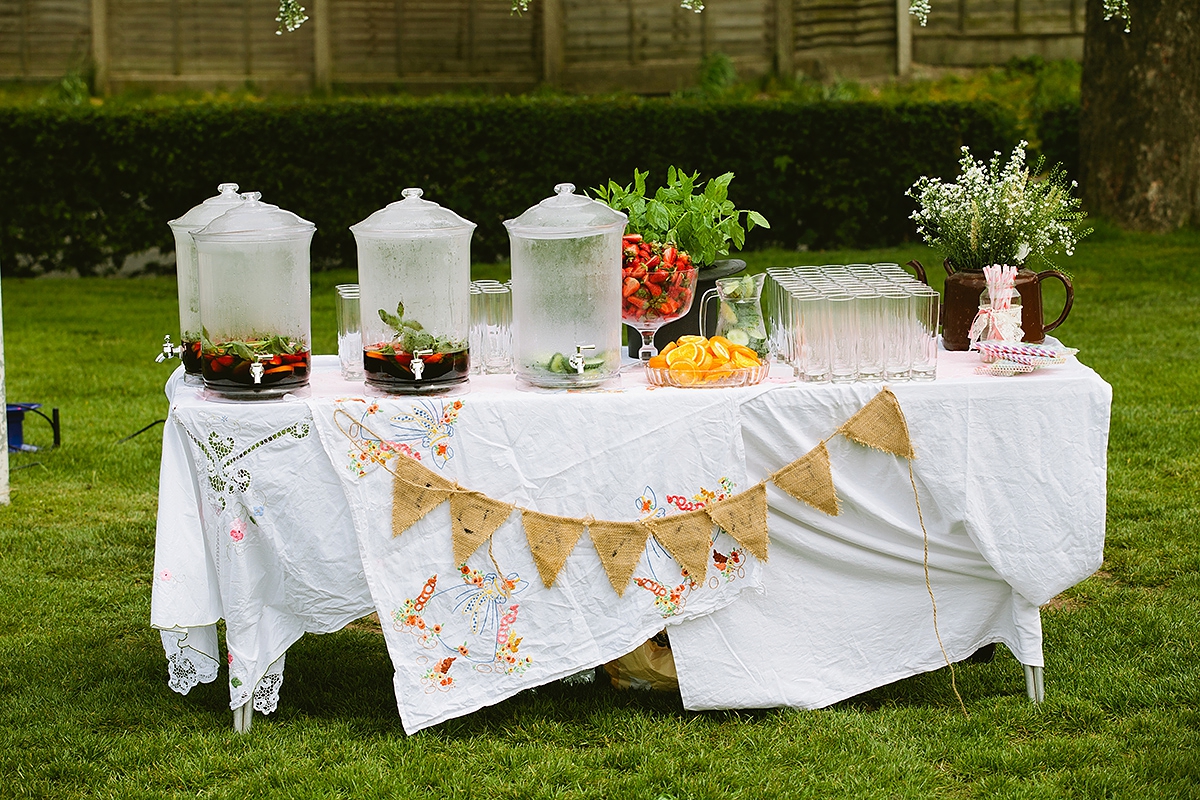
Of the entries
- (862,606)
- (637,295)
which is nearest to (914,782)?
(862,606)

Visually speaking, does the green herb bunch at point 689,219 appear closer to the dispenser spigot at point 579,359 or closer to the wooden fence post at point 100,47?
the dispenser spigot at point 579,359

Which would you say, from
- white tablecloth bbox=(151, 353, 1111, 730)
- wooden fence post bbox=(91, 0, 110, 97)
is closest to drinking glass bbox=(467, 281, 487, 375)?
white tablecloth bbox=(151, 353, 1111, 730)

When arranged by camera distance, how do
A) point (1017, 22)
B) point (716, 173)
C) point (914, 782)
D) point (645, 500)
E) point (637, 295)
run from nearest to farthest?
point (914, 782) → point (645, 500) → point (637, 295) → point (716, 173) → point (1017, 22)

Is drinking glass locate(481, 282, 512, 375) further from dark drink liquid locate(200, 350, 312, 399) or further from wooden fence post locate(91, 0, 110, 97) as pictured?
wooden fence post locate(91, 0, 110, 97)

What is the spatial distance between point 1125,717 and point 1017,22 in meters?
12.3

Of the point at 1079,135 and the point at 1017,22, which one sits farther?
the point at 1017,22

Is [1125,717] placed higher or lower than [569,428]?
lower

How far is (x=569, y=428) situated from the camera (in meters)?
3.39

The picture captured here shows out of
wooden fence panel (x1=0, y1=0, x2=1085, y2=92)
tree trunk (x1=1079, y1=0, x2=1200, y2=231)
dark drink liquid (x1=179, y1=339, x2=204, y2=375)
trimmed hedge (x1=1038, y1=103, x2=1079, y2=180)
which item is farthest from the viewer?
wooden fence panel (x1=0, y1=0, x2=1085, y2=92)

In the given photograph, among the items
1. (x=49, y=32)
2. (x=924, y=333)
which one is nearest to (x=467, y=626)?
(x=924, y=333)

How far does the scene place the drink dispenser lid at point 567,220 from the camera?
11.4 ft

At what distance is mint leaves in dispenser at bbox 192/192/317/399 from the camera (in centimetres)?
→ 341

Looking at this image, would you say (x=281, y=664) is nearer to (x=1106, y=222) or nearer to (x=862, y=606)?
(x=862, y=606)

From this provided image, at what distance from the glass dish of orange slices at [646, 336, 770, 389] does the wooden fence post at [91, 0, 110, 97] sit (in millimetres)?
12797
